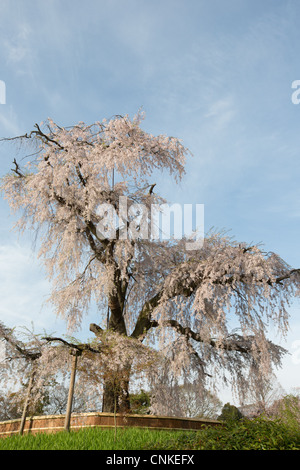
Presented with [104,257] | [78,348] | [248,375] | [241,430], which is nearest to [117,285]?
[104,257]

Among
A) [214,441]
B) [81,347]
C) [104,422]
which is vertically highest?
[81,347]

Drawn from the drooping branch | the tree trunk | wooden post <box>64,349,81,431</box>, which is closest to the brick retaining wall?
the tree trunk

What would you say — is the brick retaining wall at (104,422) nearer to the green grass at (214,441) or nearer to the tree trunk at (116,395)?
the tree trunk at (116,395)

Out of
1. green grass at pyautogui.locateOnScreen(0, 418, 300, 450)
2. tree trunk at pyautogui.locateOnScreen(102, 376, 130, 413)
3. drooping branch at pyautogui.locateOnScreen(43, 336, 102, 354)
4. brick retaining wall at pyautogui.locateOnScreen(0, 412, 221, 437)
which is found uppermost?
drooping branch at pyautogui.locateOnScreen(43, 336, 102, 354)

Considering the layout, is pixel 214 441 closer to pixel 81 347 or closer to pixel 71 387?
pixel 71 387

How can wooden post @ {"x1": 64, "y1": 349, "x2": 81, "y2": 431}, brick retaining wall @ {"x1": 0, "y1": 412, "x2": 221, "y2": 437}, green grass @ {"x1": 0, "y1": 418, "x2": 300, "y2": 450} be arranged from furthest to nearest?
brick retaining wall @ {"x1": 0, "y1": 412, "x2": 221, "y2": 437} → wooden post @ {"x1": 64, "y1": 349, "x2": 81, "y2": 431} → green grass @ {"x1": 0, "y1": 418, "x2": 300, "y2": 450}

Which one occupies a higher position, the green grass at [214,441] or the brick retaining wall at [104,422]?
the brick retaining wall at [104,422]

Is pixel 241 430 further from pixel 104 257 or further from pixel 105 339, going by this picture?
pixel 104 257

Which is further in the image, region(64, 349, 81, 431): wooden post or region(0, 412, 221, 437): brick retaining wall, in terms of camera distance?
region(0, 412, 221, 437): brick retaining wall

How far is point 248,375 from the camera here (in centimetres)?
1465

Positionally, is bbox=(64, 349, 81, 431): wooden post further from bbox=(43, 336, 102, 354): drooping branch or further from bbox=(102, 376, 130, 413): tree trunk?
bbox=(102, 376, 130, 413): tree trunk

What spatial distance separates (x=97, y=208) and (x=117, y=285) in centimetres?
287

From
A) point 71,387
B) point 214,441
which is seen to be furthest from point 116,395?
point 214,441

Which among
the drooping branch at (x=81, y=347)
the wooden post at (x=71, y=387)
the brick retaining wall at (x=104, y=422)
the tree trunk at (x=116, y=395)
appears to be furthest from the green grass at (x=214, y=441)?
the drooping branch at (x=81, y=347)
